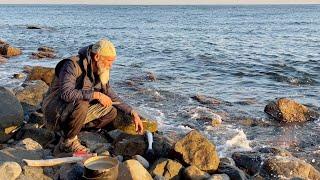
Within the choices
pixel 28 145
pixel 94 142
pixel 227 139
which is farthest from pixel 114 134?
pixel 227 139

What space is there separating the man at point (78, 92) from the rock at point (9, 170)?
1161 mm

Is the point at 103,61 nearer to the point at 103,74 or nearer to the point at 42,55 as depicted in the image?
the point at 103,74

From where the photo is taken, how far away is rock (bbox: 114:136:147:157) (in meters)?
6.88

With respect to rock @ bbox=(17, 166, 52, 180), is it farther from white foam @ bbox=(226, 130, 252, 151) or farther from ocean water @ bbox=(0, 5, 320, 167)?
white foam @ bbox=(226, 130, 252, 151)

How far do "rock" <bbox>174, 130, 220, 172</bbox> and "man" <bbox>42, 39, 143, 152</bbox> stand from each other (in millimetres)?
820

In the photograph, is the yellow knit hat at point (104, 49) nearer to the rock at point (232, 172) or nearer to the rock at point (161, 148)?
the rock at point (161, 148)

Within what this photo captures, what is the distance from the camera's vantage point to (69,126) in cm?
647

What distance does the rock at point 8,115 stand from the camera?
25.3 ft

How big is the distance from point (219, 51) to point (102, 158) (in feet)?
80.7

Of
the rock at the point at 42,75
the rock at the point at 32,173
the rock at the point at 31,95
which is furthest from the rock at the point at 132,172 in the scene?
the rock at the point at 42,75

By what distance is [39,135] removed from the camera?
24.5 ft

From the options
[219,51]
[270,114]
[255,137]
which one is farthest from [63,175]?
[219,51]

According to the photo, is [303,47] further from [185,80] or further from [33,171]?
[33,171]

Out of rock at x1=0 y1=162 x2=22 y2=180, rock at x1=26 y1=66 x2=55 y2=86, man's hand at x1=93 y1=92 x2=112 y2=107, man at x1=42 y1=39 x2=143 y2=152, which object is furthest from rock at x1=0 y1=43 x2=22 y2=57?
rock at x1=0 y1=162 x2=22 y2=180
